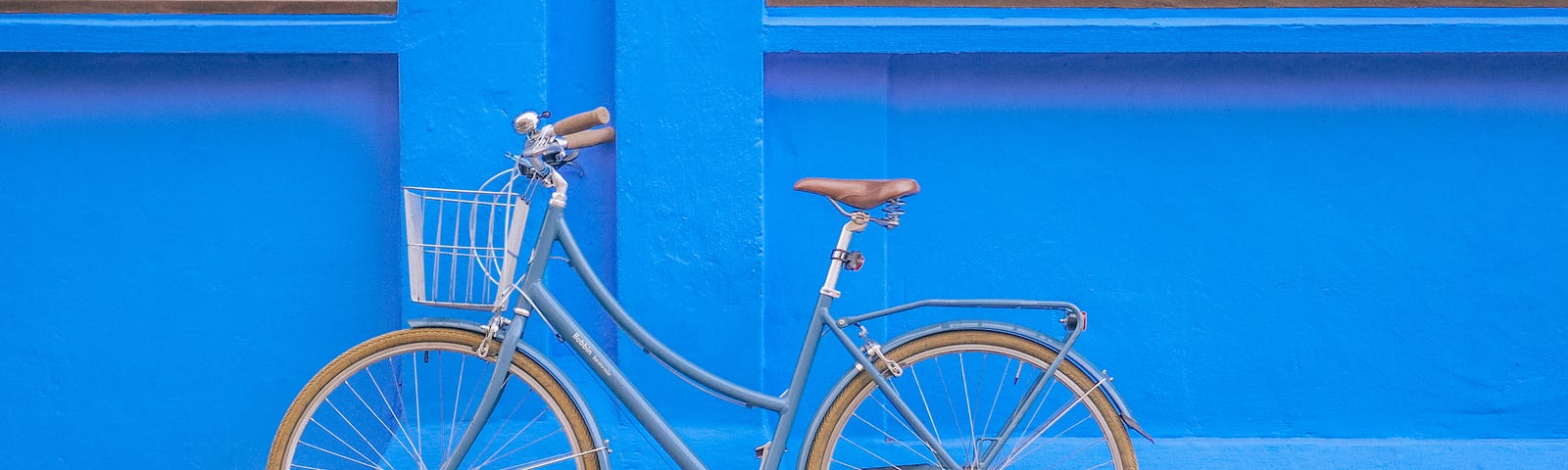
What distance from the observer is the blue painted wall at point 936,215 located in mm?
3225

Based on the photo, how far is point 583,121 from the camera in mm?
2459

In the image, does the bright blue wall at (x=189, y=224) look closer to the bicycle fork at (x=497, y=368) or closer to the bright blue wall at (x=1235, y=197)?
the bicycle fork at (x=497, y=368)

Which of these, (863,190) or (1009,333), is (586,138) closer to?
(863,190)

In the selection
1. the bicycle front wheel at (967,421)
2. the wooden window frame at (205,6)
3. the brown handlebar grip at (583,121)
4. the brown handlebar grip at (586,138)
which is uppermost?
the wooden window frame at (205,6)

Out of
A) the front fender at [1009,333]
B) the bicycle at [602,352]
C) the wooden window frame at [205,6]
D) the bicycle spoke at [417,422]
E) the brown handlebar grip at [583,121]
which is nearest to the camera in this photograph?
the brown handlebar grip at [583,121]

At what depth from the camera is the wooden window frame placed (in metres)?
3.22

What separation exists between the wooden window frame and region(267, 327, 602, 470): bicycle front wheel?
0.99 metres

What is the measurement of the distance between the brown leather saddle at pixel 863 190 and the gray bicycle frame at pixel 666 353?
8 cm

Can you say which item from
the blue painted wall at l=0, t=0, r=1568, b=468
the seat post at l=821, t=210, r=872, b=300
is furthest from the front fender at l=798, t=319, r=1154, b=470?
the blue painted wall at l=0, t=0, r=1568, b=468

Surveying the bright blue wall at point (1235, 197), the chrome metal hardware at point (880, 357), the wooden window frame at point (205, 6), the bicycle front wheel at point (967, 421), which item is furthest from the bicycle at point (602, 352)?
the wooden window frame at point (205, 6)

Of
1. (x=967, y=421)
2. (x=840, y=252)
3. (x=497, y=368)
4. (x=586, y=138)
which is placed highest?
(x=586, y=138)

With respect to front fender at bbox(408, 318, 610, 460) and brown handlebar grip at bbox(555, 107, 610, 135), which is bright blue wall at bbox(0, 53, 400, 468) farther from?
brown handlebar grip at bbox(555, 107, 610, 135)

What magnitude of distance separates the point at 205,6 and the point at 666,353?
5.67 ft

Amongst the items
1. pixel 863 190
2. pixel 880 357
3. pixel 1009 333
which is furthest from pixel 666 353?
pixel 1009 333
